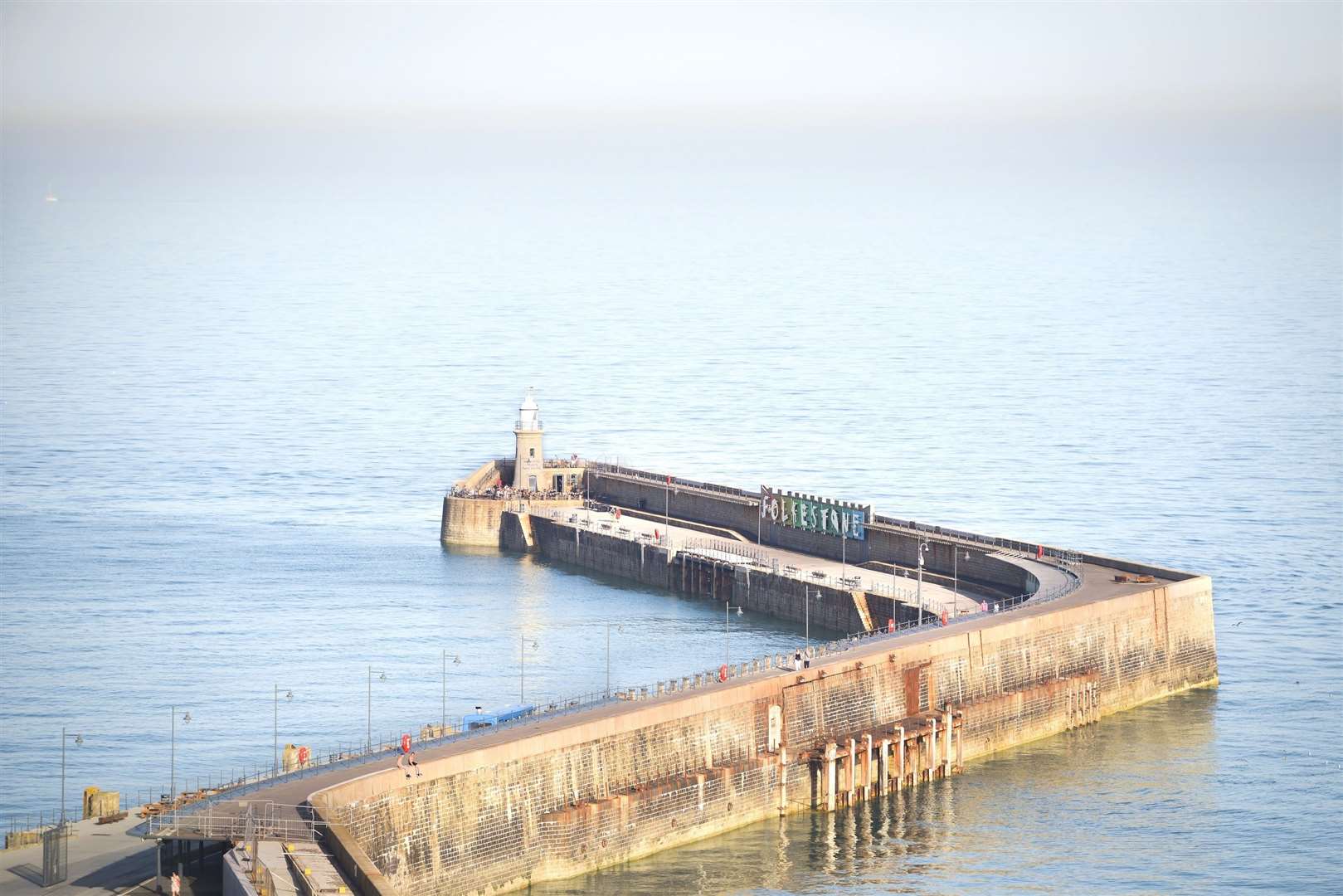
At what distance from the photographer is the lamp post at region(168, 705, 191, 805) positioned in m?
93.2

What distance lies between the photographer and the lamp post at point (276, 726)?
324ft

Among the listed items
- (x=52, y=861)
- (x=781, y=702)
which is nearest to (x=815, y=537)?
(x=781, y=702)

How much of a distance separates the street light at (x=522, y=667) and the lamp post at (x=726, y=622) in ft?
32.7

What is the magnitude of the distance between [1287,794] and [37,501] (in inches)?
4089

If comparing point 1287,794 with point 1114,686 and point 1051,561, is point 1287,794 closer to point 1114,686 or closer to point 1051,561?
point 1114,686

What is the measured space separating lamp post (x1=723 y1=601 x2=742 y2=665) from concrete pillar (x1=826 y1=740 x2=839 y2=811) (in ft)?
76.6

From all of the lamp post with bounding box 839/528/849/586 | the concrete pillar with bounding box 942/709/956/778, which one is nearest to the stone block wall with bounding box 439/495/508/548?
the lamp post with bounding box 839/528/849/586

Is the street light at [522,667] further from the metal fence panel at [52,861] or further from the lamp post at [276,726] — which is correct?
the metal fence panel at [52,861]

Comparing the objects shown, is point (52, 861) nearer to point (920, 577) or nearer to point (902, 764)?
point (902, 764)

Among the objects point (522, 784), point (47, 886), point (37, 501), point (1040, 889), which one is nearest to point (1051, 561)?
point (1040, 889)

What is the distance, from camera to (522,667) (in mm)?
117125

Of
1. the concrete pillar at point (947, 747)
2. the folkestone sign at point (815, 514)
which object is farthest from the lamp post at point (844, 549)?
the concrete pillar at point (947, 747)

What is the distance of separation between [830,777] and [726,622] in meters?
37.3

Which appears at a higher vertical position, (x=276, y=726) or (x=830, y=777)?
(x=276, y=726)
